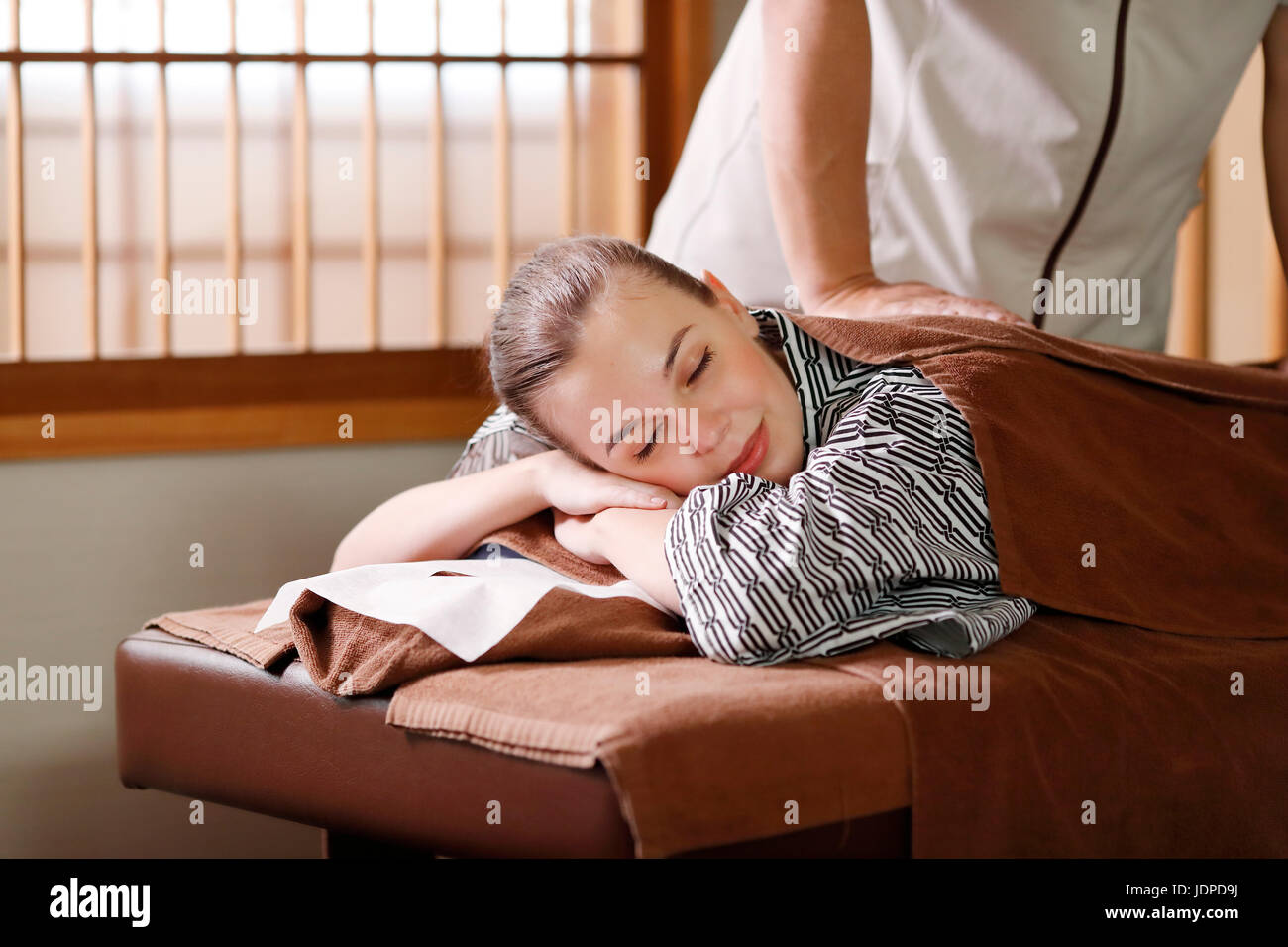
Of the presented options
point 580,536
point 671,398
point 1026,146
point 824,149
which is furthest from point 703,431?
point 1026,146

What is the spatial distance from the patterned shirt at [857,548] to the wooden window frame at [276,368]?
Answer: 0.80 metres

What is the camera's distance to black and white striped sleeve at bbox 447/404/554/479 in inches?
50.7

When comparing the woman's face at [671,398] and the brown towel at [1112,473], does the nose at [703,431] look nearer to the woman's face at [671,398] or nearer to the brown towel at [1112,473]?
the woman's face at [671,398]

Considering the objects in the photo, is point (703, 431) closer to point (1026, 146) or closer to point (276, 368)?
point (1026, 146)

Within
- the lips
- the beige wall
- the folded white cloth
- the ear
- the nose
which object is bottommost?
the beige wall

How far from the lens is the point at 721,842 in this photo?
76cm

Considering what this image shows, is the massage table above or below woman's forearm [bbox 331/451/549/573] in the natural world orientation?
below

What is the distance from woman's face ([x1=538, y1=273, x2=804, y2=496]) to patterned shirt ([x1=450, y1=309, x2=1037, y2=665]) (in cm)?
5

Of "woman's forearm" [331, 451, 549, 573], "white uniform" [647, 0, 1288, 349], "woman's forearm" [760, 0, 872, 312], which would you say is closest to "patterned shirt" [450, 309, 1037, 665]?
"woman's forearm" [331, 451, 549, 573]

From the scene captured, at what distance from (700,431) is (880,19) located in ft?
2.42

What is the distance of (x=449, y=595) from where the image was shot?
0.97m

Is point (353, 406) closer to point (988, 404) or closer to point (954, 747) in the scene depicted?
point (988, 404)

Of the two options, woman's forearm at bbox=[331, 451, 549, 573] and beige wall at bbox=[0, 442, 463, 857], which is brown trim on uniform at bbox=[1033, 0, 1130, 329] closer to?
woman's forearm at bbox=[331, 451, 549, 573]
